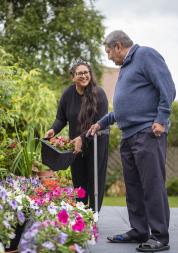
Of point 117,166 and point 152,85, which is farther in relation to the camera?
point 117,166

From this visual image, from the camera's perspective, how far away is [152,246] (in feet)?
13.8

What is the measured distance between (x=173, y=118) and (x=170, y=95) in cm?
1182

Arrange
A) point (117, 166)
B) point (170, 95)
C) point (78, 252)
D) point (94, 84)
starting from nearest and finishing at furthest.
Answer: point (78, 252)
point (170, 95)
point (94, 84)
point (117, 166)

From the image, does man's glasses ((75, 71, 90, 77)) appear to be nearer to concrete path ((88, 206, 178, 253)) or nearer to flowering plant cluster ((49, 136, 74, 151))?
flowering plant cluster ((49, 136, 74, 151))

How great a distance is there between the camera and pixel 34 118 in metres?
9.08

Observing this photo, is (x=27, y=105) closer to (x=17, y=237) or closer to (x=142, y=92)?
(x=142, y=92)

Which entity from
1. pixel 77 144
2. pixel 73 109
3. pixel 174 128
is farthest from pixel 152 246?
pixel 174 128

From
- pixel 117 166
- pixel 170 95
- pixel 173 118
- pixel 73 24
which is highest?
pixel 73 24

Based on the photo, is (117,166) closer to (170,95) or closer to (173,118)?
(173,118)

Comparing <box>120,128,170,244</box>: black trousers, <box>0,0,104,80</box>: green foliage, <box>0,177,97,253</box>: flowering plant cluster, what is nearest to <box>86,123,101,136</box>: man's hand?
<box>120,128,170,244</box>: black trousers

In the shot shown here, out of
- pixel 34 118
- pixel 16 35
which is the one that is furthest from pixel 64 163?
pixel 16 35

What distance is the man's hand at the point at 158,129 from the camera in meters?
4.15

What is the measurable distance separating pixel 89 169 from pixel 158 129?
1.26m

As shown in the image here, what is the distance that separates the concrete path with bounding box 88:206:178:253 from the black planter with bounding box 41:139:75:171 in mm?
651
